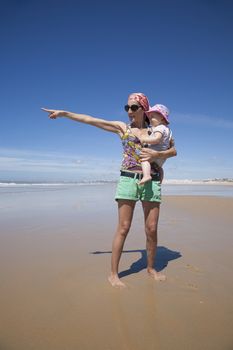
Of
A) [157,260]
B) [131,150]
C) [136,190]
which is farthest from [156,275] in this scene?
[131,150]

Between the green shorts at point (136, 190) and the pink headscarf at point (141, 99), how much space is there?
891 millimetres

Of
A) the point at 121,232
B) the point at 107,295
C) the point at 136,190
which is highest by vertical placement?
the point at 136,190

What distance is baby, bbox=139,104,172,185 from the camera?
3348 mm

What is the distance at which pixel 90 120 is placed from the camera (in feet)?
11.8

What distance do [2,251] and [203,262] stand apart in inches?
117

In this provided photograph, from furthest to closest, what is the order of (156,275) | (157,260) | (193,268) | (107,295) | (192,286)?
(157,260) → (193,268) → (156,275) → (192,286) → (107,295)

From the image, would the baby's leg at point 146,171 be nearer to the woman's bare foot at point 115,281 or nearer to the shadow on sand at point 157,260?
the woman's bare foot at point 115,281

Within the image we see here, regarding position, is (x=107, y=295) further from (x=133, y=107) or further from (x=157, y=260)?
(x=133, y=107)

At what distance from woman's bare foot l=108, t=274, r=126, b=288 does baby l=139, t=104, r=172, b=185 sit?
1105 millimetres

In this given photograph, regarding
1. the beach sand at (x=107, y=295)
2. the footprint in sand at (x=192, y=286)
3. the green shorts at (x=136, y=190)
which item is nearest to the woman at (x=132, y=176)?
the green shorts at (x=136, y=190)

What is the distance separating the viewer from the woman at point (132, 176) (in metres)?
3.41

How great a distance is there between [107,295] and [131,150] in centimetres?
162

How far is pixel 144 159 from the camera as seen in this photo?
11.0 ft

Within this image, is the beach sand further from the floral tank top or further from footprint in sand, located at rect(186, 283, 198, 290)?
the floral tank top
